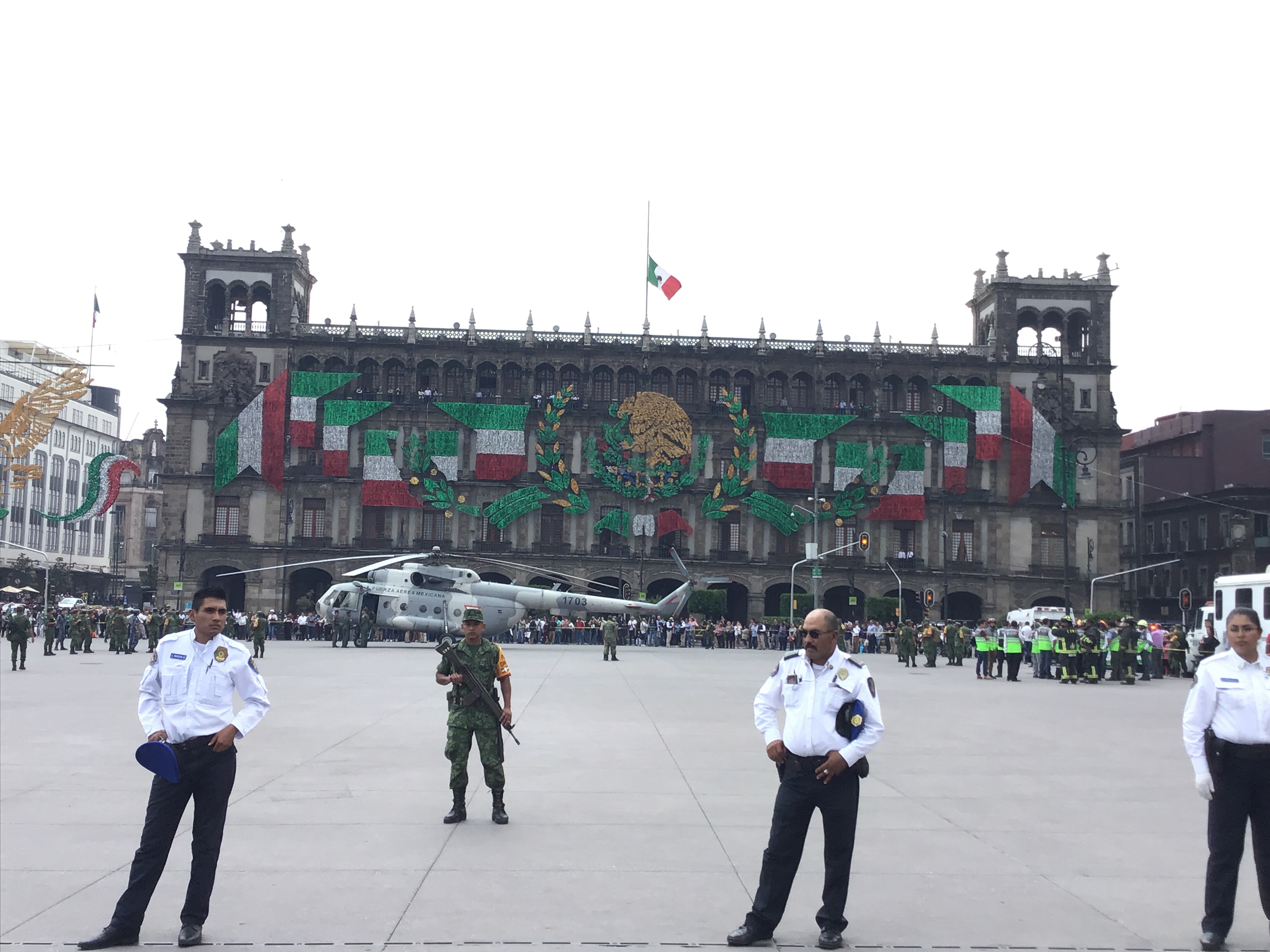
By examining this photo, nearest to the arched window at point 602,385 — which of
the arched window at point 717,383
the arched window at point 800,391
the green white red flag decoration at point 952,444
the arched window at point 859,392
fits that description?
the arched window at point 717,383

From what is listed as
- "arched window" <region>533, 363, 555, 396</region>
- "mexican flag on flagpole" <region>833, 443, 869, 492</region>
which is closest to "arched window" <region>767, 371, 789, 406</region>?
"mexican flag on flagpole" <region>833, 443, 869, 492</region>

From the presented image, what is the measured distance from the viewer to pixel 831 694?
6.59 meters

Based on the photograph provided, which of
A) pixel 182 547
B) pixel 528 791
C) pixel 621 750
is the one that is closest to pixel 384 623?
pixel 182 547

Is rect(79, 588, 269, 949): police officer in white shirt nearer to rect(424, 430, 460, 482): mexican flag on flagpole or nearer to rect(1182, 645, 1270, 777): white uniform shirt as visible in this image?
rect(1182, 645, 1270, 777): white uniform shirt

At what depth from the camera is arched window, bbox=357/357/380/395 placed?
6606cm

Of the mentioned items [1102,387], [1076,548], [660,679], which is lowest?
[660,679]

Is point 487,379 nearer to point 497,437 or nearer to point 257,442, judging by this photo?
point 497,437

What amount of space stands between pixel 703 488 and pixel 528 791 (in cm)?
5374

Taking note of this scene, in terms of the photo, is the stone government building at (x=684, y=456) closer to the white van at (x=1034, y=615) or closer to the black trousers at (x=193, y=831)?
the white van at (x=1034, y=615)

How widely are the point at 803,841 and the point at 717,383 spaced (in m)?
60.7

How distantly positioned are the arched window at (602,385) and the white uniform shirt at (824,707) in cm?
5980

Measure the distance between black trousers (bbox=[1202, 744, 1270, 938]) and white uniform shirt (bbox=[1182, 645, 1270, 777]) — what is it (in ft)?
0.33

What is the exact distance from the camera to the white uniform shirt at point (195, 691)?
21.7 feet

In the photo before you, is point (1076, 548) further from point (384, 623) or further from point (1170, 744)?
point (1170, 744)
